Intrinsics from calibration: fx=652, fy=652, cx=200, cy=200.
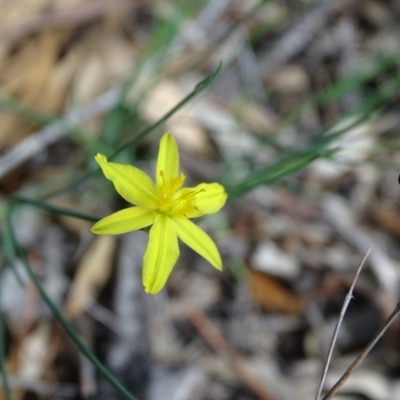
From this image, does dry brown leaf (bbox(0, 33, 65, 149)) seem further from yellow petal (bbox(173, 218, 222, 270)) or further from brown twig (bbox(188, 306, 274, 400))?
yellow petal (bbox(173, 218, 222, 270))

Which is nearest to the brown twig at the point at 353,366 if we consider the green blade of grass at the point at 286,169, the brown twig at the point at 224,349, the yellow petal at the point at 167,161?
the green blade of grass at the point at 286,169

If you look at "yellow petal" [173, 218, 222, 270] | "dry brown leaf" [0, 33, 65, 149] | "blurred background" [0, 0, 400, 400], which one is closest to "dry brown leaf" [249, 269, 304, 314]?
"blurred background" [0, 0, 400, 400]

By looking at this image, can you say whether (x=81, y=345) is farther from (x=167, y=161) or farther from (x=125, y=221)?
(x=167, y=161)

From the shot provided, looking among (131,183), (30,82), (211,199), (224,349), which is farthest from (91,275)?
(131,183)

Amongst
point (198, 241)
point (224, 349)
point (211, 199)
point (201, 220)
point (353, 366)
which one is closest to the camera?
point (353, 366)

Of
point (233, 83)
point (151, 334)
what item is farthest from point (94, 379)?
point (233, 83)

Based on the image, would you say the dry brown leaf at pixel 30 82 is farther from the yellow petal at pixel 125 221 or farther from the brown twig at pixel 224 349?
the yellow petal at pixel 125 221

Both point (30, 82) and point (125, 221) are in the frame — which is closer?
point (125, 221)
